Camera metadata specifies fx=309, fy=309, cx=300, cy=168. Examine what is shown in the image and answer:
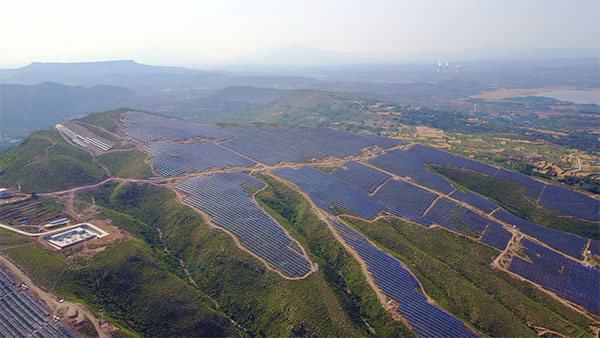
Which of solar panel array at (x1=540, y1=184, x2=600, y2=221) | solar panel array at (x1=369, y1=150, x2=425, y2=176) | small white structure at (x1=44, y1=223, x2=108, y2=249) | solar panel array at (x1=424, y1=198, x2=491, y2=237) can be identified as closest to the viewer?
small white structure at (x1=44, y1=223, x2=108, y2=249)

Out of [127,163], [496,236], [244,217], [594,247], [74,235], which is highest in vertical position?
[127,163]

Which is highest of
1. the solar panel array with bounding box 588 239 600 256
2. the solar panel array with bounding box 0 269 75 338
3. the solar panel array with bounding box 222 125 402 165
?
the solar panel array with bounding box 222 125 402 165

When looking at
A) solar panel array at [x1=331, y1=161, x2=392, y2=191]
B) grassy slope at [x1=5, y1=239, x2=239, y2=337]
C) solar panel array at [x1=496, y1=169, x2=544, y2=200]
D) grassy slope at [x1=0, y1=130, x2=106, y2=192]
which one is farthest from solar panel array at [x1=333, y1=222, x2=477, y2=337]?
grassy slope at [x1=0, y1=130, x2=106, y2=192]

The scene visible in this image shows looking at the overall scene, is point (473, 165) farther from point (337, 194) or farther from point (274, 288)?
point (274, 288)

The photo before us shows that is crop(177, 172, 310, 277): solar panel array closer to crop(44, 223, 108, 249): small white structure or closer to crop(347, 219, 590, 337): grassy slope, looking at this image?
crop(44, 223, 108, 249): small white structure

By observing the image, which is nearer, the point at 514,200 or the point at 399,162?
the point at 514,200

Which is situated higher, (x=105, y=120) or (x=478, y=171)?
(x=105, y=120)

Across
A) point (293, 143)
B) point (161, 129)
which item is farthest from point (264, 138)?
point (161, 129)
